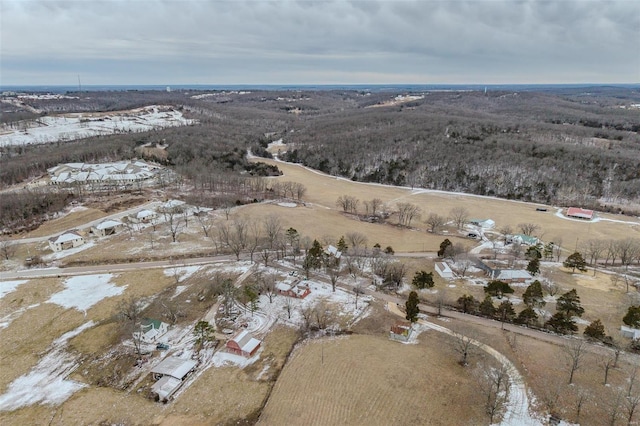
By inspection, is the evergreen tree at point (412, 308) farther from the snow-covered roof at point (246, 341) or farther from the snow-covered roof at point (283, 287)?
the snow-covered roof at point (246, 341)

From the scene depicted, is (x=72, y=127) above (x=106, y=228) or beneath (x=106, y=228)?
above

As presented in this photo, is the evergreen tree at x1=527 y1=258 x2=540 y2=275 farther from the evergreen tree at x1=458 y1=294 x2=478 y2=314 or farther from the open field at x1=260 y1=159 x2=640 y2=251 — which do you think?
the open field at x1=260 y1=159 x2=640 y2=251

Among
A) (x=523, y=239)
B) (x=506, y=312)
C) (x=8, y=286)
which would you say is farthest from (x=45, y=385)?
(x=523, y=239)

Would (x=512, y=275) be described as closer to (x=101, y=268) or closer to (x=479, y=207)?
(x=479, y=207)

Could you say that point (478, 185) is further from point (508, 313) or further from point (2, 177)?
point (2, 177)

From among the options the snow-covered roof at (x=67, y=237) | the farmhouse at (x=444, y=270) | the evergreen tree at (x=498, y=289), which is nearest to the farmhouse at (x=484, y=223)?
the farmhouse at (x=444, y=270)

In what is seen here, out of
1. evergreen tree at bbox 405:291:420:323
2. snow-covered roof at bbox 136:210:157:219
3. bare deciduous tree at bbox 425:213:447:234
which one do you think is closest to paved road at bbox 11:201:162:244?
snow-covered roof at bbox 136:210:157:219
